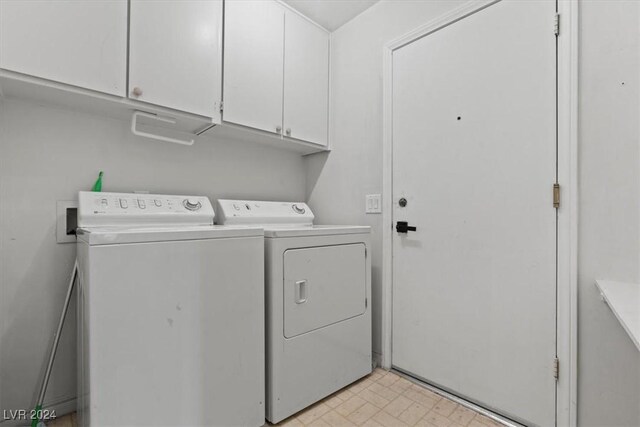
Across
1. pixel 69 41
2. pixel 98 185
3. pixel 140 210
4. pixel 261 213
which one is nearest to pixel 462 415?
pixel 261 213

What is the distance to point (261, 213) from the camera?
2.00 m

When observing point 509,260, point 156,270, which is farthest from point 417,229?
point 156,270

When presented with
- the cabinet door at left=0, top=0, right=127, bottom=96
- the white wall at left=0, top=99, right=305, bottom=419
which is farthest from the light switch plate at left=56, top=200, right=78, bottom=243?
the cabinet door at left=0, top=0, right=127, bottom=96

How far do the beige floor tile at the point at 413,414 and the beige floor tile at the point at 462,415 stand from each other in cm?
13

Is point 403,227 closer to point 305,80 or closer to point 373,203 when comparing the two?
point 373,203

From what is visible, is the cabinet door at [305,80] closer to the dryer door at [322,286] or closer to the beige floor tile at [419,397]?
the dryer door at [322,286]

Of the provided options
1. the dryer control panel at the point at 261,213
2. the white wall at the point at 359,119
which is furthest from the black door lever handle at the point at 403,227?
the dryer control panel at the point at 261,213

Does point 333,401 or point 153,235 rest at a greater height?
point 153,235

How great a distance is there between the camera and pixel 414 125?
5.94 ft

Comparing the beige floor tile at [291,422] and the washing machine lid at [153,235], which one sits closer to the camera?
the washing machine lid at [153,235]

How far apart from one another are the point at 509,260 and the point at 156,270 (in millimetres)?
1581

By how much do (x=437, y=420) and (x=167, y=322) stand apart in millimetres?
1335

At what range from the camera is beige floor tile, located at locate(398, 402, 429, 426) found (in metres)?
1.44

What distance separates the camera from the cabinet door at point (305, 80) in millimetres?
2004
